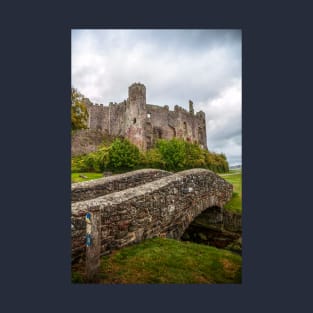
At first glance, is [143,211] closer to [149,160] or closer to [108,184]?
[108,184]

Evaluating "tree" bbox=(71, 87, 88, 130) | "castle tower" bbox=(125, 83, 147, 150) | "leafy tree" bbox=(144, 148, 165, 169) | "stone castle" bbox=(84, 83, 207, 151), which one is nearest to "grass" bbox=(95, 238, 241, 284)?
A: "tree" bbox=(71, 87, 88, 130)

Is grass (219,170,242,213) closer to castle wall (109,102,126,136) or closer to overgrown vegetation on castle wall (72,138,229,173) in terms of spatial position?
overgrown vegetation on castle wall (72,138,229,173)

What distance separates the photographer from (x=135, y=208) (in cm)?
407

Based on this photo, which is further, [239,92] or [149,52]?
[149,52]

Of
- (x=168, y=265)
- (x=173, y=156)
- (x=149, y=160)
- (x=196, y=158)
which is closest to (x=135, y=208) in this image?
(x=168, y=265)

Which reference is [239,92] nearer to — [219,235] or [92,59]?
[92,59]

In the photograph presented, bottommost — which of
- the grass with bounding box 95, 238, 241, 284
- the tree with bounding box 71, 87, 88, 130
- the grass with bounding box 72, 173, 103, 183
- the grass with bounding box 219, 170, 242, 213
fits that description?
the grass with bounding box 95, 238, 241, 284

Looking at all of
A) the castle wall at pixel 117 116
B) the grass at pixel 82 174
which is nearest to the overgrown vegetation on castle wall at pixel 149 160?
the grass at pixel 82 174

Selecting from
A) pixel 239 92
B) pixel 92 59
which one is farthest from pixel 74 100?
pixel 239 92

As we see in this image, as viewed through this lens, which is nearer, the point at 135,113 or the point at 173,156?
the point at 173,156

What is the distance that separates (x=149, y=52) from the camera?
16.3 ft

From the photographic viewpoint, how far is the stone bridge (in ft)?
10.7

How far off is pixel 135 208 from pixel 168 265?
1.04 meters

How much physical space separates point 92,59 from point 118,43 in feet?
2.10
